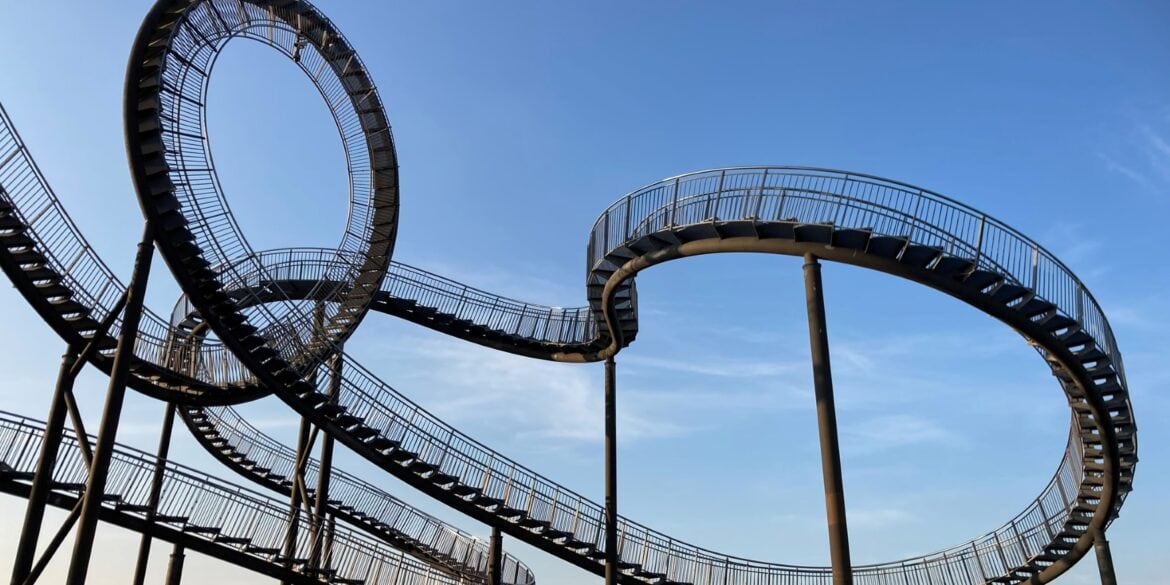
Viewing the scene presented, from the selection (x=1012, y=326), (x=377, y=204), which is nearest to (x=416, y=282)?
(x=377, y=204)

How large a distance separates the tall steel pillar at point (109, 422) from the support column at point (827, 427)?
34.3 feet

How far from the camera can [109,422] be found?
13.2m

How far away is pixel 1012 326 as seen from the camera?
50.8 ft

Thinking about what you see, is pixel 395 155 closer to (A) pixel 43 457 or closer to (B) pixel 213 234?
(B) pixel 213 234

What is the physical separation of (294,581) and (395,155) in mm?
9192

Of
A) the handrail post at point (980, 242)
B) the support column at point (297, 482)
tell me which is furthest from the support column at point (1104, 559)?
the support column at point (297, 482)

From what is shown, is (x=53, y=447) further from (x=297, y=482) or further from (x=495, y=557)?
(x=495, y=557)

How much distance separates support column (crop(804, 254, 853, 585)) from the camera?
1316 cm

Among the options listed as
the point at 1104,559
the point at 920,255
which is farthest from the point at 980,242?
the point at 1104,559

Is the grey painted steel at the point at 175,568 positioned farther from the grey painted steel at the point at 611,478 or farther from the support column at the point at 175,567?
the grey painted steel at the point at 611,478

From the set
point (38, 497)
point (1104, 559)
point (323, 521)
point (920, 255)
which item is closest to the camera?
point (38, 497)

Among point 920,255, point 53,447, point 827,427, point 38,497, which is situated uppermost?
point 920,255

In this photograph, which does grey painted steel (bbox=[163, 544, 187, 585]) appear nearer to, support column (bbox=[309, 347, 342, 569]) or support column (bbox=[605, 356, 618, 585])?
support column (bbox=[309, 347, 342, 569])

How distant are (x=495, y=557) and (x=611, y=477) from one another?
328cm
